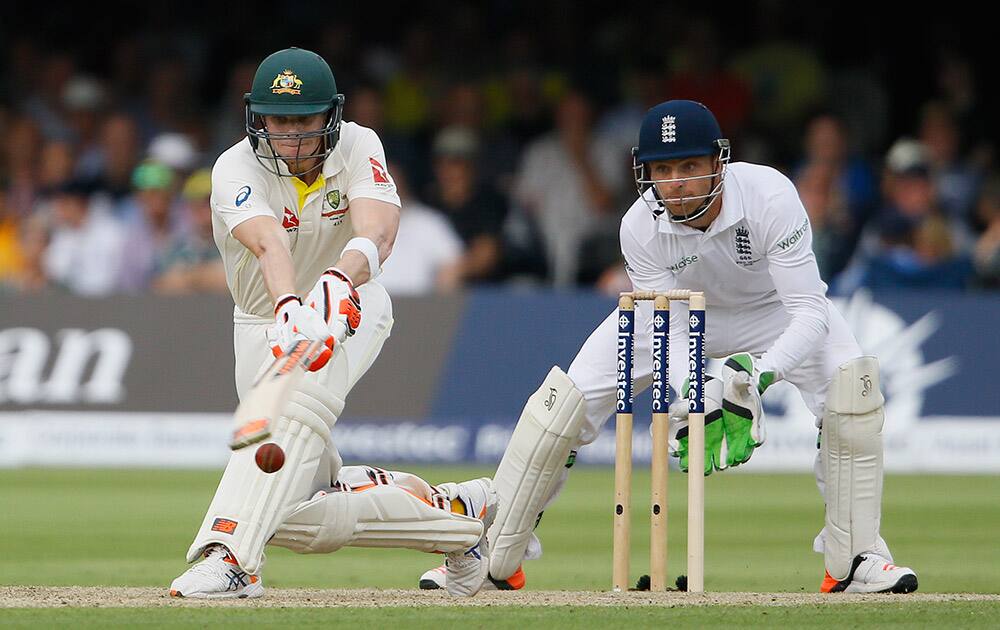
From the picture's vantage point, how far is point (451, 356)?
30.9 feet

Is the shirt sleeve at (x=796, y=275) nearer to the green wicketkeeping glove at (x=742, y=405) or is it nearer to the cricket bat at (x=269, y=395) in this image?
the green wicketkeeping glove at (x=742, y=405)

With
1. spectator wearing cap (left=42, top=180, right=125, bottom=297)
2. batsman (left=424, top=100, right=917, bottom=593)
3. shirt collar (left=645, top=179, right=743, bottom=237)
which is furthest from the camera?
spectator wearing cap (left=42, top=180, right=125, bottom=297)

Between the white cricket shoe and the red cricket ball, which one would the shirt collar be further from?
the red cricket ball

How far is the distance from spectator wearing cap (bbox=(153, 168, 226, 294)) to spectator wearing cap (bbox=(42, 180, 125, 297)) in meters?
0.47

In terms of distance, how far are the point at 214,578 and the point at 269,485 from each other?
265mm

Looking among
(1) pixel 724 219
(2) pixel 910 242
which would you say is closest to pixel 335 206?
(1) pixel 724 219

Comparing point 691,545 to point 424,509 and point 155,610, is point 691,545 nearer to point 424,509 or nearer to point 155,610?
point 424,509

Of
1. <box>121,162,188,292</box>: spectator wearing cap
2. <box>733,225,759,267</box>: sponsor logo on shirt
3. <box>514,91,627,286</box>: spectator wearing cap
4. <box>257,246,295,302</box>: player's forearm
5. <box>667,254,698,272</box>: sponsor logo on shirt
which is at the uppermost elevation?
<box>514,91,627,286</box>: spectator wearing cap

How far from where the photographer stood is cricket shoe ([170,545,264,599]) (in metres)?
4.22

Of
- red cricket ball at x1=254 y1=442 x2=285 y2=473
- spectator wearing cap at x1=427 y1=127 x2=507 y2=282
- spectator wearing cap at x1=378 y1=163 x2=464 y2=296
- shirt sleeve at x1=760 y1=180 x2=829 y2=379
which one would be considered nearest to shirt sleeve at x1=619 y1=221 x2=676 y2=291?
shirt sleeve at x1=760 y1=180 x2=829 y2=379

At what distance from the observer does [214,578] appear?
423 centimetres

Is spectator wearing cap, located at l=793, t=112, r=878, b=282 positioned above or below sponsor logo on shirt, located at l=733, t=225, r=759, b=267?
above

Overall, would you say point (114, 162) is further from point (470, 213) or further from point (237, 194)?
point (237, 194)

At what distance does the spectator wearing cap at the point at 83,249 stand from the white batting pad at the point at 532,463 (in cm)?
570
